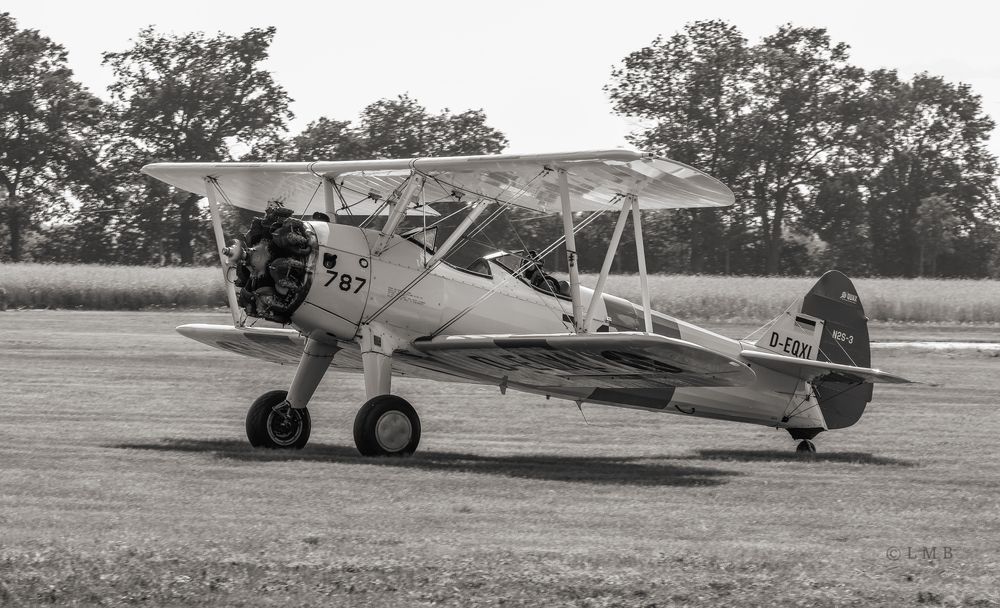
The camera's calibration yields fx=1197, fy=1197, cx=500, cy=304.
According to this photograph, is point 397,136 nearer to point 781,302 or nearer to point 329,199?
point 781,302

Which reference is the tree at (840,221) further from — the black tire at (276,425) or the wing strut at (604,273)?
the black tire at (276,425)

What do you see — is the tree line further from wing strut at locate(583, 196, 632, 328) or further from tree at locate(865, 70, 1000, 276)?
wing strut at locate(583, 196, 632, 328)

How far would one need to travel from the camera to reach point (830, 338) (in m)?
13.9

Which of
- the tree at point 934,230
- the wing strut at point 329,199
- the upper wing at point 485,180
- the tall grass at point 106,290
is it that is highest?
the tree at point 934,230

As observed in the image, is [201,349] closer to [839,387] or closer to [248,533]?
[839,387]

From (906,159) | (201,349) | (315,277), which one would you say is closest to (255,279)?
(315,277)

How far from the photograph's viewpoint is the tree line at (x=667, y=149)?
209 ft

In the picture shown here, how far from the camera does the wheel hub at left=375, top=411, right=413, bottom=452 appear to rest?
36.4 ft

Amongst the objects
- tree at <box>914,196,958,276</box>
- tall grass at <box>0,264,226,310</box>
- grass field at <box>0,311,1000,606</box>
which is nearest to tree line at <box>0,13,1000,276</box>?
tree at <box>914,196,958,276</box>

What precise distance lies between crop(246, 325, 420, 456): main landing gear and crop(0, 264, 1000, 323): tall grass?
28060mm

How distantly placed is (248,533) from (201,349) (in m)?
18.9

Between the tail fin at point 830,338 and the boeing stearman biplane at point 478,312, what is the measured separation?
0.02 m

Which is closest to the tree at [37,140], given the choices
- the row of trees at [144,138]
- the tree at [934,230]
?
the row of trees at [144,138]

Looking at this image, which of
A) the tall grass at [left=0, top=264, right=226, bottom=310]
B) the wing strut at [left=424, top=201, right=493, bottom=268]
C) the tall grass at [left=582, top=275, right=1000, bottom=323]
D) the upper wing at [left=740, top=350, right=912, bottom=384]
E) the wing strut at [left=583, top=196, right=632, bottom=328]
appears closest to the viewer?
the wing strut at [left=583, top=196, right=632, bottom=328]
